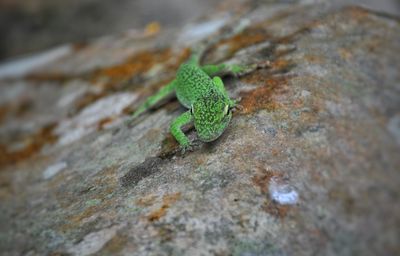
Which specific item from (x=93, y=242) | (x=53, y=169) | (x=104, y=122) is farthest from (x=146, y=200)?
(x=104, y=122)

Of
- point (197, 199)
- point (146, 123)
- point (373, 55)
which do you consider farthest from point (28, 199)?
point (373, 55)

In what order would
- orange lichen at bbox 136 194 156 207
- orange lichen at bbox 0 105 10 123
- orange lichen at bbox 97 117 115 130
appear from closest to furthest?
orange lichen at bbox 136 194 156 207
orange lichen at bbox 97 117 115 130
orange lichen at bbox 0 105 10 123

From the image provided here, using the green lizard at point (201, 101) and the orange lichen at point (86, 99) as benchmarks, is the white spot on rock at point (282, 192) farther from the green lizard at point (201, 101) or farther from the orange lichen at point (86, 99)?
the orange lichen at point (86, 99)

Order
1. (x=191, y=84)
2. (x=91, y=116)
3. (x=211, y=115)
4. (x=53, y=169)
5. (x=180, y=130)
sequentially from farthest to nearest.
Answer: (x=91, y=116) → (x=53, y=169) → (x=191, y=84) → (x=180, y=130) → (x=211, y=115)

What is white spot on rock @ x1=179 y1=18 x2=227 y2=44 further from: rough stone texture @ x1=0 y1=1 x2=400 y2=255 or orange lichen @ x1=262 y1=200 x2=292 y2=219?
orange lichen @ x1=262 y1=200 x2=292 y2=219

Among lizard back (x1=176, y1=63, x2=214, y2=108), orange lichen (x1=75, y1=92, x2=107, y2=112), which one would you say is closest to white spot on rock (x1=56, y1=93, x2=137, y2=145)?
orange lichen (x1=75, y1=92, x2=107, y2=112)

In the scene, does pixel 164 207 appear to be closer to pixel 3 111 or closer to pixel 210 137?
pixel 210 137
